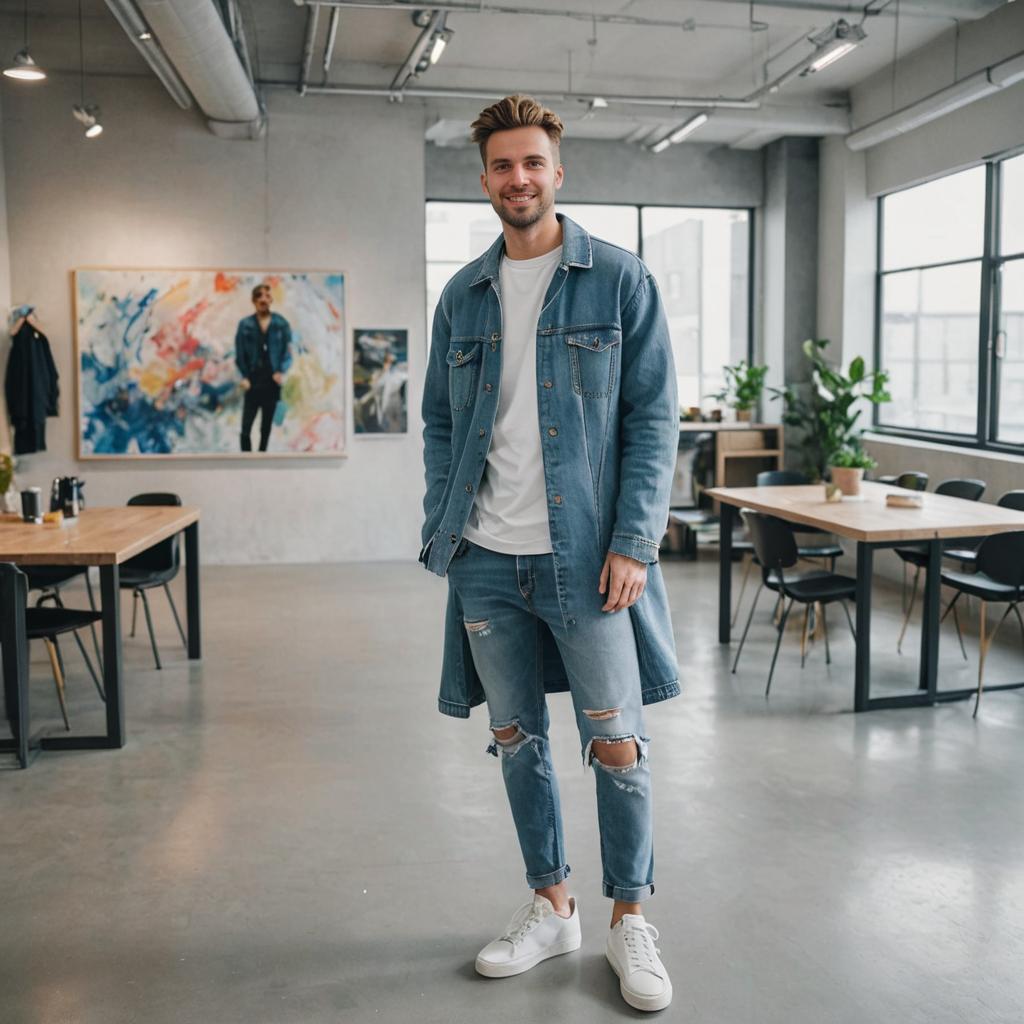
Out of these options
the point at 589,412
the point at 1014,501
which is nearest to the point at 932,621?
the point at 1014,501

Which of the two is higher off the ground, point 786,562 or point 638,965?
point 786,562

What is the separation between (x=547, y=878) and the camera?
273 cm

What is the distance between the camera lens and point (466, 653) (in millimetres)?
2688

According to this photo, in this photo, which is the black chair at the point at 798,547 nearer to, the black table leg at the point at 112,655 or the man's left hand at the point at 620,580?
the black table leg at the point at 112,655

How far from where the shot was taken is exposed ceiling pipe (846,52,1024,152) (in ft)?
22.8

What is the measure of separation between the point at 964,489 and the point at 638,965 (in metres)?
4.70

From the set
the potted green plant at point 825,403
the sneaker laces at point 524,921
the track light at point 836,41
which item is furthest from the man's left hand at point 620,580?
the potted green plant at point 825,403

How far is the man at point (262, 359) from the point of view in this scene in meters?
8.93

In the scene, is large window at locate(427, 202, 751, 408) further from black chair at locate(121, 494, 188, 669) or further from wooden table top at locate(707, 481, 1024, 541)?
black chair at locate(121, 494, 188, 669)

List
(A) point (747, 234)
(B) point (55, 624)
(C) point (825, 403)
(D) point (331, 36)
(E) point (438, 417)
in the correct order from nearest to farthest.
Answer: (E) point (438, 417) → (B) point (55, 624) → (D) point (331, 36) → (C) point (825, 403) → (A) point (747, 234)

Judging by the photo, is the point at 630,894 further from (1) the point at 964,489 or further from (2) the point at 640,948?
(1) the point at 964,489

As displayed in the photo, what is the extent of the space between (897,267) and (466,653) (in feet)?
25.3

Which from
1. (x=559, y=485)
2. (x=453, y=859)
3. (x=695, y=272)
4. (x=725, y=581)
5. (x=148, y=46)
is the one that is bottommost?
(x=453, y=859)

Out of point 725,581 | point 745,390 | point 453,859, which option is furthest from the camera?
point 745,390
